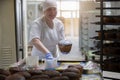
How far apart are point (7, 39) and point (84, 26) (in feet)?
4.23

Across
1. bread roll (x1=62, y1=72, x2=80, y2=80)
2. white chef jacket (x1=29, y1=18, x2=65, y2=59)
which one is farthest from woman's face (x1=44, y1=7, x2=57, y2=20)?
bread roll (x1=62, y1=72, x2=80, y2=80)

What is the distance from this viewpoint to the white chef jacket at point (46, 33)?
2.69 m

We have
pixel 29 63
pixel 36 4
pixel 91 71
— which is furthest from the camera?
pixel 36 4

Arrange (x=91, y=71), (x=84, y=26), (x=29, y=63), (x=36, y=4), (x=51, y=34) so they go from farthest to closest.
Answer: (x=36, y=4) → (x=84, y=26) → (x=51, y=34) → (x=29, y=63) → (x=91, y=71)

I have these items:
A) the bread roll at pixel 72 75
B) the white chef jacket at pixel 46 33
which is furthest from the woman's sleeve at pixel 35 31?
the bread roll at pixel 72 75

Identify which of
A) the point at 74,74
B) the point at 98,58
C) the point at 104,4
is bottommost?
the point at 98,58

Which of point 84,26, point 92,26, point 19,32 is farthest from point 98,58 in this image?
point 19,32

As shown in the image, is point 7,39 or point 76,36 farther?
point 76,36

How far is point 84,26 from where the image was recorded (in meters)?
4.09

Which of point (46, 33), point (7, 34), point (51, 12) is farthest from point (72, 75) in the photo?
point (7, 34)

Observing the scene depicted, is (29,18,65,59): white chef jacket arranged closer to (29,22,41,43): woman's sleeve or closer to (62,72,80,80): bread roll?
(29,22,41,43): woman's sleeve

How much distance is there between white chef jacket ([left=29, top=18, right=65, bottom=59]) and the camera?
269 centimetres

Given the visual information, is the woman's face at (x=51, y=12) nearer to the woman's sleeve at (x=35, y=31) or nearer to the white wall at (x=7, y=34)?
the woman's sleeve at (x=35, y=31)

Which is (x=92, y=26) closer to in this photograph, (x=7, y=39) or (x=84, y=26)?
(x=84, y=26)
